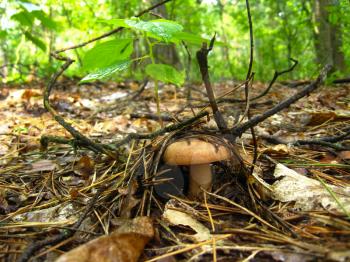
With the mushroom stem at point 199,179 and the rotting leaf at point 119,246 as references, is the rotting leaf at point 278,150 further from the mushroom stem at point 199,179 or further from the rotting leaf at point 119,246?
the rotting leaf at point 119,246

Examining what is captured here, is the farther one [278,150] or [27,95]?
[27,95]

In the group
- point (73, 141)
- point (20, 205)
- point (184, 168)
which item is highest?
point (73, 141)

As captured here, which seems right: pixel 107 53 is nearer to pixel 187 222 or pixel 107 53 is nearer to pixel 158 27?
pixel 158 27

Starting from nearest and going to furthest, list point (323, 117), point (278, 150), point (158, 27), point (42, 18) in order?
point (158, 27), point (278, 150), point (323, 117), point (42, 18)

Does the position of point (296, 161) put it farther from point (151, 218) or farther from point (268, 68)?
point (268, 68)

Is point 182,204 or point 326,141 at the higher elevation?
point 326,141

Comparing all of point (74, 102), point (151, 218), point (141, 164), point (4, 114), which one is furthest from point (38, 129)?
point (151, 218)

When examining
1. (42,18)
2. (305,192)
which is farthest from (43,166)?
(42,18)

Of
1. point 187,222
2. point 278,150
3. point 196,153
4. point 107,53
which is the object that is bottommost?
point 187,222
